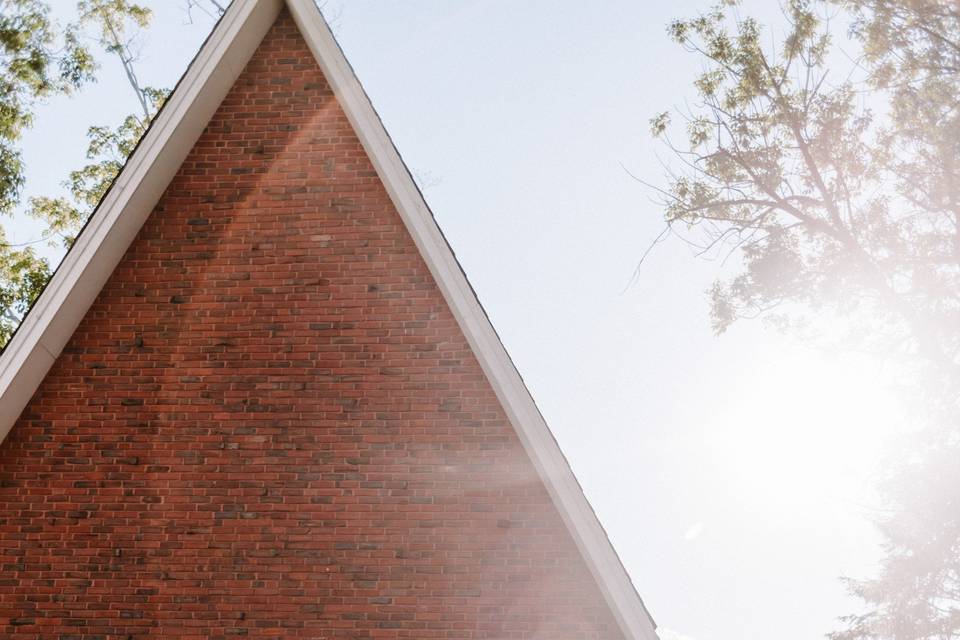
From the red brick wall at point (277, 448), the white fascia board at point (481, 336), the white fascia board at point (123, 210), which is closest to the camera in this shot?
the white fascia board at point (481, 336)

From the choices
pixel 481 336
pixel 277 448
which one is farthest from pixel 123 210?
pixel 481 336

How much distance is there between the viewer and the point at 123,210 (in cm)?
700

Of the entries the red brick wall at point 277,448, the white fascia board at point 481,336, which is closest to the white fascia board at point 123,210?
the red brick wall at point 277,448

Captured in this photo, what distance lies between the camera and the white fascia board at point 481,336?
633 centimetres

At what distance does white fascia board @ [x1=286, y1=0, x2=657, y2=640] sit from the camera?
6.33 metres

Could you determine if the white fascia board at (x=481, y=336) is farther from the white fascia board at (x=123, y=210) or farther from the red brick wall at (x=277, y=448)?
the white fascia board at (x=123, y=210)

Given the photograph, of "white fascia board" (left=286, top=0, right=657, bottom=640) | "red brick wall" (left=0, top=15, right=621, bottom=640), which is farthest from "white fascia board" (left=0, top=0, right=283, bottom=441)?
"white fascia board" (left=286, top=0, right=657, bottom=640)

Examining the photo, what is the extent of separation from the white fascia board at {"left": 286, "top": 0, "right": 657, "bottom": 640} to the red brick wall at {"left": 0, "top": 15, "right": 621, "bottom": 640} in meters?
0.24

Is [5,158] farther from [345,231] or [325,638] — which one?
[325,638]

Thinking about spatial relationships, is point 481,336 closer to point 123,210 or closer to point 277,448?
point 277,448

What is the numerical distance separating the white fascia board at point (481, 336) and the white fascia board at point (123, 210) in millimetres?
772

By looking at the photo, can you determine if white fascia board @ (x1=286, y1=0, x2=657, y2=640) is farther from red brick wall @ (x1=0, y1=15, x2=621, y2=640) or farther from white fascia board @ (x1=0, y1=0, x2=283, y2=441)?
white fascia board @ (x1=0, y1=0, x2=283, y2=441)

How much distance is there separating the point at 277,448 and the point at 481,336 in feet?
6.64

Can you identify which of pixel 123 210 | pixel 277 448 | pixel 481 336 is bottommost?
pixel 481 336
